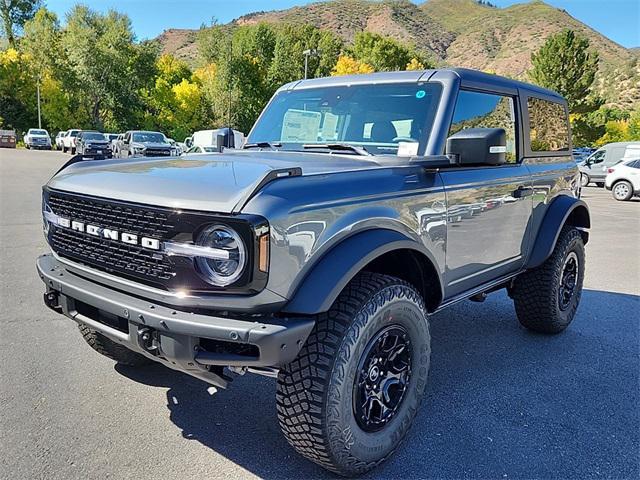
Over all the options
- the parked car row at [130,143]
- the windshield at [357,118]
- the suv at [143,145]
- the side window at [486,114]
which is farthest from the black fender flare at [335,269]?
the suv at [143,145]

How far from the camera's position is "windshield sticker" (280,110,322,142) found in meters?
3.70

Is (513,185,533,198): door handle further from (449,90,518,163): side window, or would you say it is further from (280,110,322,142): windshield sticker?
(280,110,322,142): windshield sticker

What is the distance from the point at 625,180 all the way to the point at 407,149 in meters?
18.6

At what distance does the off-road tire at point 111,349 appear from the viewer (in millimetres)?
3396

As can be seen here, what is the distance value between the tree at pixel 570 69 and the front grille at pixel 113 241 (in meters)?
46.0

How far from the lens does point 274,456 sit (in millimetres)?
2684

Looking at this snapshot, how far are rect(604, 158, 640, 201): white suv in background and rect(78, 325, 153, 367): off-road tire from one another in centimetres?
Answer: 1933

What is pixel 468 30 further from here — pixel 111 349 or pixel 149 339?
pixel 149 339

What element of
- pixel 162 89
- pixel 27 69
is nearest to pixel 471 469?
pixel 162 89

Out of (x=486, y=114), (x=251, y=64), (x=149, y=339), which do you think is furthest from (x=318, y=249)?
(x=251, y=64)

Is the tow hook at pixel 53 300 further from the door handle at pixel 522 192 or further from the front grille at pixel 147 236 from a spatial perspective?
the door handle at pixel 522 192

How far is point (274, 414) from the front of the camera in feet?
10.2

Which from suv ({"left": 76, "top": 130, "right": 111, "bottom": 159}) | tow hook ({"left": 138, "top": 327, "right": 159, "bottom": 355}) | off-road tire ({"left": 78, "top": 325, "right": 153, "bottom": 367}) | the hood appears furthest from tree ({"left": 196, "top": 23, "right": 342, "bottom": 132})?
tow hook ({"left": 138, "top": 327, "right": 159, "bottom": 355})

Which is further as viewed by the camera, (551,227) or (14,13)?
(14,13)
